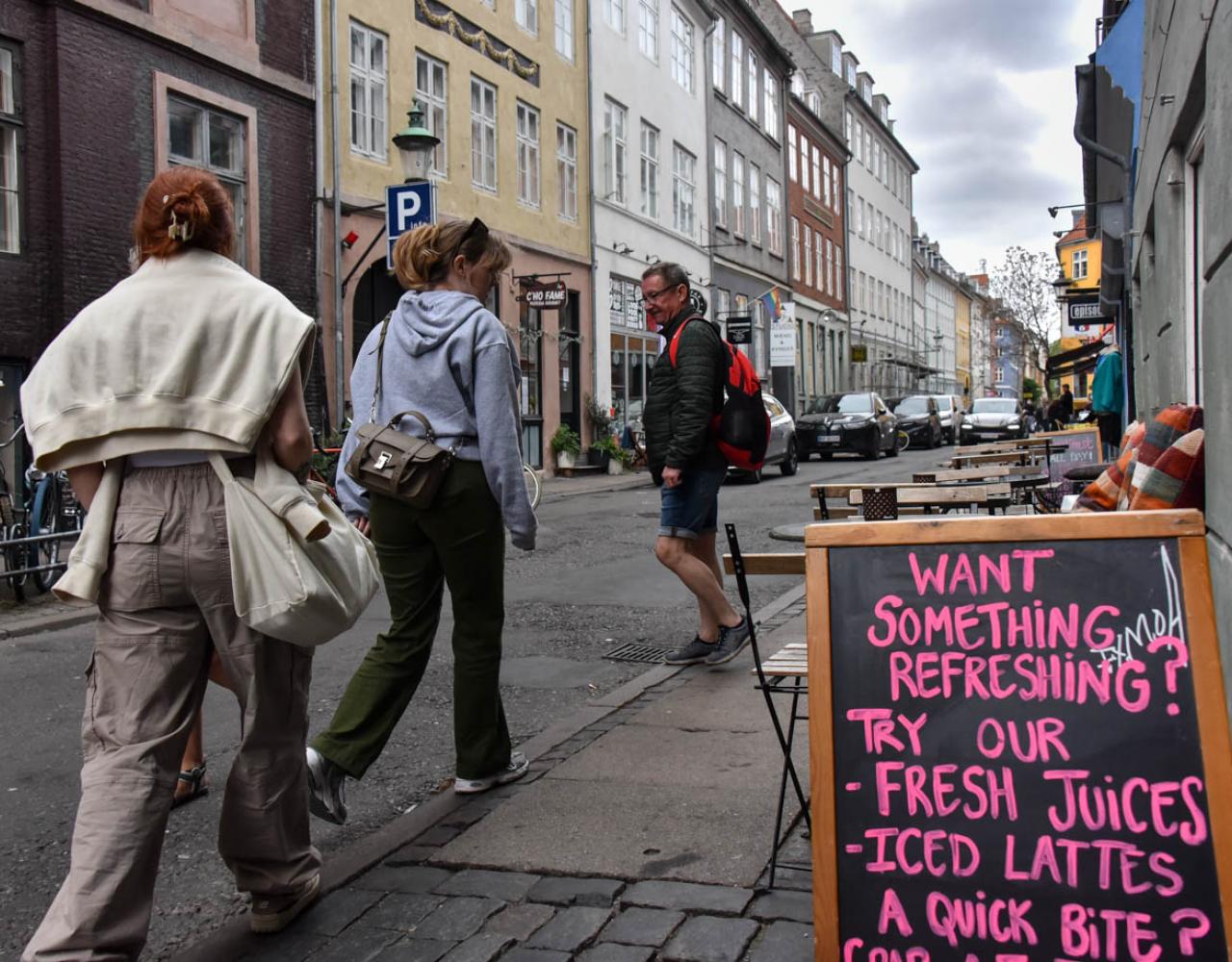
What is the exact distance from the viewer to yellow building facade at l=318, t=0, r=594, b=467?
1675 centimetres

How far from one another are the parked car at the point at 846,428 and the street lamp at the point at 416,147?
1429 centimetres

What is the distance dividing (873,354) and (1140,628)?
55388 mm

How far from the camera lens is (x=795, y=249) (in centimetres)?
4288

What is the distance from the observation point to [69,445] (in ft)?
8.86

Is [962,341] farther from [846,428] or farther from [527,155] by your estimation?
[527,155]

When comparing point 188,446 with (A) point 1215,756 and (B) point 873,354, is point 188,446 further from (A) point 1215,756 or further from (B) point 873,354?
(B) point 873,354

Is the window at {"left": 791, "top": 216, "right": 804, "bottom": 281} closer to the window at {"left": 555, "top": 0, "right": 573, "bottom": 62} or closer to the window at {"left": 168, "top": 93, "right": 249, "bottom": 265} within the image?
the window at {"left": 555, "top": 0, "right": 573, "bottom": 62}

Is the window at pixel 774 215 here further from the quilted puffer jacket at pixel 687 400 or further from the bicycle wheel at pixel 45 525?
the quilted puffer jacket at pixel 687 400

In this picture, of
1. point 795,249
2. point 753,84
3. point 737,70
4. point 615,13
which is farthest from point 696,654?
point 795,249

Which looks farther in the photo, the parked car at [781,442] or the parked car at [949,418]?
the parked car at [949,418]

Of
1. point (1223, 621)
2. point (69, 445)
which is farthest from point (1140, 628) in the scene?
point (69, 445)

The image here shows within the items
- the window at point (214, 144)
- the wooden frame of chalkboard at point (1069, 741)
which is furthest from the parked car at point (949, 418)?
the wooden frame of chalkboard at point (1069, 741)

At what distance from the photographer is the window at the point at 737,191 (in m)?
35.3

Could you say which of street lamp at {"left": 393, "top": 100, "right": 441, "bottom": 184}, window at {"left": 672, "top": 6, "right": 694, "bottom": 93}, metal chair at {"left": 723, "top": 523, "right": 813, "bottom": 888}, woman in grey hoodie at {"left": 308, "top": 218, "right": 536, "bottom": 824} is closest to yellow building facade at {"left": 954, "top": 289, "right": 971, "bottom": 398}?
window at {"left": 672, "top": 6, "right": 694, "bottom": 93}
